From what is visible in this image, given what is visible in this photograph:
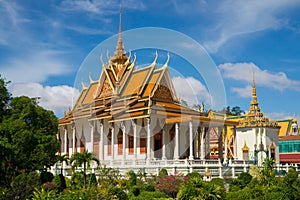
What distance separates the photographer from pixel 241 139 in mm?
39156

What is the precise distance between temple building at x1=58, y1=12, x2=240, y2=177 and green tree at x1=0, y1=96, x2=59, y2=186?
5.97m

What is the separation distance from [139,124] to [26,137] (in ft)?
36.9

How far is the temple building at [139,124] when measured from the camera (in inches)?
1198

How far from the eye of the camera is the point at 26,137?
2297cm

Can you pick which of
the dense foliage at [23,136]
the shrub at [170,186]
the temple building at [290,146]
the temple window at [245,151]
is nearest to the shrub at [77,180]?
the dense foliage at [23,136]

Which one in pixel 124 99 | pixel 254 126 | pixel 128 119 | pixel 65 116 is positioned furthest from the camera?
pixel 65 116

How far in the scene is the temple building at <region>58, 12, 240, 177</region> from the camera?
1198 inches

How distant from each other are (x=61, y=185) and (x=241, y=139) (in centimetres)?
2064

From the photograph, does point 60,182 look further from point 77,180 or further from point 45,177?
point 45,177

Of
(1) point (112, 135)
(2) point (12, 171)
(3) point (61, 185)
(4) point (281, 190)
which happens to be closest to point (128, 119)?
(1) point (112, 135)

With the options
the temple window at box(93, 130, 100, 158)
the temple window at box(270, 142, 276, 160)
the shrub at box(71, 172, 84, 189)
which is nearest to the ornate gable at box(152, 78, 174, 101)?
the temple window at box(93, 130, 100, 158)

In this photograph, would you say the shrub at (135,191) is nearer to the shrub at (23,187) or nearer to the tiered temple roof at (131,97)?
the shrub at (23,187)

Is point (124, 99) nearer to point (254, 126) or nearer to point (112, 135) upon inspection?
point (112, 135)

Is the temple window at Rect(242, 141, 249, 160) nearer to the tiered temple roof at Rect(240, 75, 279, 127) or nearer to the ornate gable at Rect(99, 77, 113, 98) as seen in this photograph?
the tiered temple roof at Rect(240, 75, 279, 127)
